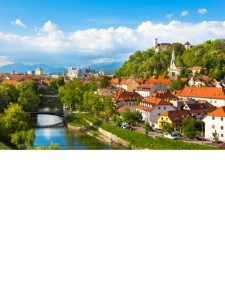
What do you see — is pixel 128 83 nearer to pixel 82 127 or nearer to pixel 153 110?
pixel 82 127

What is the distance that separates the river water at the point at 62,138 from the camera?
12.9 ft

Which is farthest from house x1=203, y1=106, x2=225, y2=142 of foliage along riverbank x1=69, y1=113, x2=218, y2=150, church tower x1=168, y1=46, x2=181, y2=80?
church tower x1=168, y1=46, x2=181, y2=80

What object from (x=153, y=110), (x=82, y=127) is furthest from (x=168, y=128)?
(x=82, y=127)

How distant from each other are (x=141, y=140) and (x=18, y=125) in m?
1.16

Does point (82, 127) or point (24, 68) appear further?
point (82, 127)

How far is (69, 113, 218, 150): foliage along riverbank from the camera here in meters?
3.62

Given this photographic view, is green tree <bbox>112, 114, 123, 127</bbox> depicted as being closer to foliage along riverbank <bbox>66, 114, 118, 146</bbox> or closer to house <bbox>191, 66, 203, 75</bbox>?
foliage along riverbank <bbox>66, 114, 118, 146</bbox>

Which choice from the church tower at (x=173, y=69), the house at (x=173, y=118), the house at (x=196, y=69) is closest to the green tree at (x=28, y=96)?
the house at (x=173, y=118)

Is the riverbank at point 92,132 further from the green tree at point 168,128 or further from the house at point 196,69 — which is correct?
the house at point 196,69

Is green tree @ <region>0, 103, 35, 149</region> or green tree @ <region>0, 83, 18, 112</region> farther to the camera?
green tree @ <region>0, 103, 35, 149</region>

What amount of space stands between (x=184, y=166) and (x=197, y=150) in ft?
1.02

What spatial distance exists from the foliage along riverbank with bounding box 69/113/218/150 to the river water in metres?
0.16

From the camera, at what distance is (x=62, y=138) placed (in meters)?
4.11

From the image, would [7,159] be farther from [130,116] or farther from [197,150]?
[130,116]
